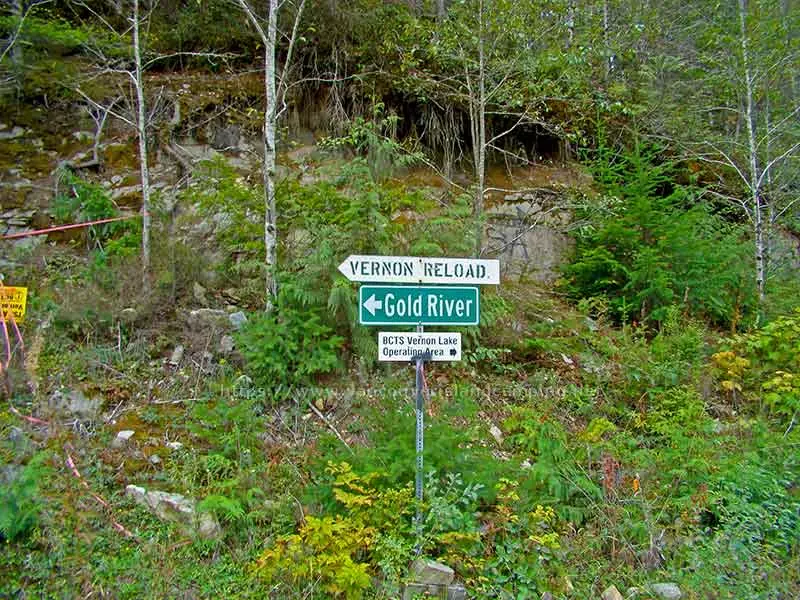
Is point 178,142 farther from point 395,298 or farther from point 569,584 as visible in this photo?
point 569,584

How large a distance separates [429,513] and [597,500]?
1474 millimetres

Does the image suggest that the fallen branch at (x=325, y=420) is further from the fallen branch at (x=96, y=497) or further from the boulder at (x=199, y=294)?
the boulder at (x=199, y=294)

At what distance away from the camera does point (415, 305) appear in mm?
3307

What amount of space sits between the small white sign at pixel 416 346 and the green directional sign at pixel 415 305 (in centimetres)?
9

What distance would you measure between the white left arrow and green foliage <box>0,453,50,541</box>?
2527 mm

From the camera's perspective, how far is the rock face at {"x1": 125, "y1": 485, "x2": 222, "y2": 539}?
3385 millimetres

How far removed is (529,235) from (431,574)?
7114mm

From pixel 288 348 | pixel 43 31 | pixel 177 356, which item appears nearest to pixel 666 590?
pixel 288 348

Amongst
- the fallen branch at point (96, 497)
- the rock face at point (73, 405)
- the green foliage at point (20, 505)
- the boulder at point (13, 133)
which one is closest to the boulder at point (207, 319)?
the rock face at point (73, 405)

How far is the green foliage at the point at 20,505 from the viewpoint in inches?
125

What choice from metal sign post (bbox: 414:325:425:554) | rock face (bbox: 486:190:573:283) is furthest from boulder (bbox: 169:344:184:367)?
rock face (bbox: 486:190:573:283)

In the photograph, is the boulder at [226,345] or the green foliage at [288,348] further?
the boulder at [226,345]

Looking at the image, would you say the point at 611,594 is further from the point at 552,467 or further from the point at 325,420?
the point at 325,420

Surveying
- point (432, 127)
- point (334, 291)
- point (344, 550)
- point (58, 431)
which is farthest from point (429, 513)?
point (432, 127)
